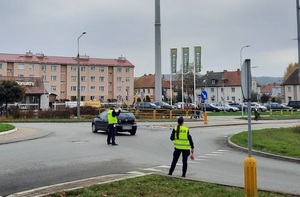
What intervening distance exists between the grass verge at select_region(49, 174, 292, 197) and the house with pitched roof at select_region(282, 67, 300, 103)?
93.0 m

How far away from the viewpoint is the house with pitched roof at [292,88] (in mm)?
95231

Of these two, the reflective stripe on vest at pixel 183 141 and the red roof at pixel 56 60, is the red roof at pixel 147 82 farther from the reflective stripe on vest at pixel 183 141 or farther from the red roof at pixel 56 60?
the reflective stripe on vest at pixel 183 141

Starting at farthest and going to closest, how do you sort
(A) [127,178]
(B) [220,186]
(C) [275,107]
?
(C) [275,107]
(A) [127,178]
(B) [220,186]

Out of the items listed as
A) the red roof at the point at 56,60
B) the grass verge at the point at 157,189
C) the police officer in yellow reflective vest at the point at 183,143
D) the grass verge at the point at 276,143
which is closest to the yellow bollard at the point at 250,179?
the grass verge at the point at 157,189

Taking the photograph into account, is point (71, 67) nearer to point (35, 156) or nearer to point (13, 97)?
point (13, 97)

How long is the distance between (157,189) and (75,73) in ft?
295

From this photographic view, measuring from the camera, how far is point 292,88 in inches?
3807

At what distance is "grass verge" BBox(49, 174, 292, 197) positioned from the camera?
7.06 meters

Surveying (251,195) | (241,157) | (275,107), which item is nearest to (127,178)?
(251,195)

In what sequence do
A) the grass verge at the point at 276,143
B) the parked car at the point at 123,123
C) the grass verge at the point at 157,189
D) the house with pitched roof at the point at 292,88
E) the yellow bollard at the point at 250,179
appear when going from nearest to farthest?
the yellow bollard at the point at 250,179
the grass verge at the point at 157,189
the grass verge at the point at 276,143
the parked car at the point at 123,123
the house with pitched roof at the point at 292,88

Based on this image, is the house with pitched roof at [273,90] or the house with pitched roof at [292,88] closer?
the house with pitched roof at [292,88]

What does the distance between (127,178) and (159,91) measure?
47.2 m

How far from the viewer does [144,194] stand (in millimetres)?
7121

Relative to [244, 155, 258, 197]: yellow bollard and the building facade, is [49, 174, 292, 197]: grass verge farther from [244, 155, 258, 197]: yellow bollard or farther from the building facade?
the building facade
